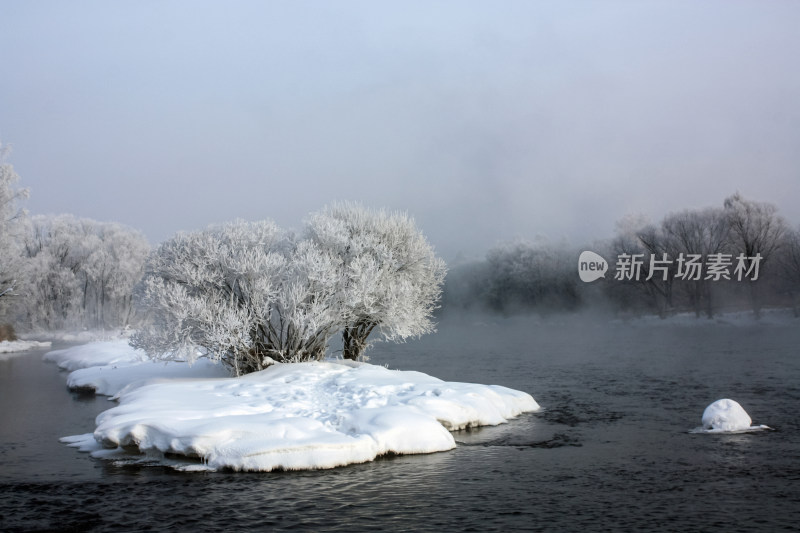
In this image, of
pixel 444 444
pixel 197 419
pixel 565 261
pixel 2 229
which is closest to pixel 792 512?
pixel 444 444

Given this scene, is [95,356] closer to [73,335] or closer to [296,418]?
[296,418]

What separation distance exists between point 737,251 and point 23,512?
77.2m

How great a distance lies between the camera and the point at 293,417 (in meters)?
17.7

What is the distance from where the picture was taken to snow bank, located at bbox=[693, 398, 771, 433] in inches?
765

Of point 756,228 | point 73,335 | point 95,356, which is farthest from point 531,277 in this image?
point 95,356

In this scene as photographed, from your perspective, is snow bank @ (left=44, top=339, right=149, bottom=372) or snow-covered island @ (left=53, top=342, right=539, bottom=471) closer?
snow-covered island @ (left=53, top=342, right=539, bottom=471)

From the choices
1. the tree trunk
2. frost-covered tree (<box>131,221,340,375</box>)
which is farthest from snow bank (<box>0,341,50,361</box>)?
the tree trunk

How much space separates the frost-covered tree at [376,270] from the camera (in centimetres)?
2839

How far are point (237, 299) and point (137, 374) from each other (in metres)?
6.87

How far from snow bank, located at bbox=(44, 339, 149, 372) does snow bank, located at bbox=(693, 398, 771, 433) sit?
90.6 feet

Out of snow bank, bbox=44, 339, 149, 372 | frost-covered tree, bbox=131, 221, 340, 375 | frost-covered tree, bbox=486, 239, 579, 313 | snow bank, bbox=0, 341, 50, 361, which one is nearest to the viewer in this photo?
frost-covered tree, bbox=131, 221, 340, 375

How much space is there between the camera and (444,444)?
17344mm

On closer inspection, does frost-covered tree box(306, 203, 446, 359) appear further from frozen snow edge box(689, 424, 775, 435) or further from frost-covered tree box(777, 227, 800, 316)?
frost-covered tree box(777, 227, 800, 316)

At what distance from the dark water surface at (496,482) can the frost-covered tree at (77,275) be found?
59.6 metres
